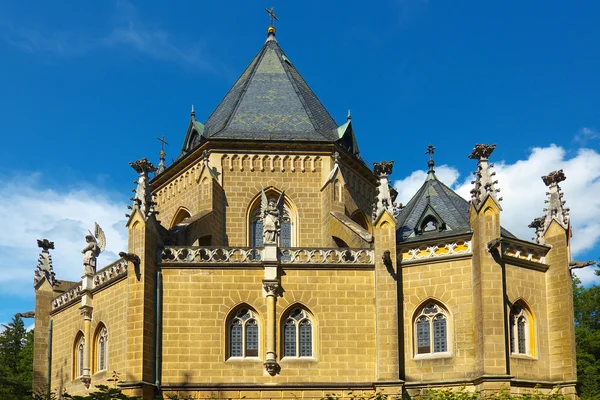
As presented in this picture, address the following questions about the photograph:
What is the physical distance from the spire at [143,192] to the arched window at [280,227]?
5.77 meters

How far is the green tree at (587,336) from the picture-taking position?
149 feet

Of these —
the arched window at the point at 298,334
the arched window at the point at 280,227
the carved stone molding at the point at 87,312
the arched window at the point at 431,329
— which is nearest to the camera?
the arched window at the point at 431,329

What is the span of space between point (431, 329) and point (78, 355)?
13.3 metres

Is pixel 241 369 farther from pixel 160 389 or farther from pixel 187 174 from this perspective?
pixel 187 174

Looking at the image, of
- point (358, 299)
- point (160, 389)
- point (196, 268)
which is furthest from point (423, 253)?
point (160, 389)

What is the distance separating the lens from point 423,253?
2967 centimetres

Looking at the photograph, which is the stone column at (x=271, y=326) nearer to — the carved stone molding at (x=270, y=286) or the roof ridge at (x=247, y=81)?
the carved stone molding at (x=270, y=286)

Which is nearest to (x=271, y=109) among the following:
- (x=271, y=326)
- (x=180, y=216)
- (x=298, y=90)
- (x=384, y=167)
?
(x=298, y=90)

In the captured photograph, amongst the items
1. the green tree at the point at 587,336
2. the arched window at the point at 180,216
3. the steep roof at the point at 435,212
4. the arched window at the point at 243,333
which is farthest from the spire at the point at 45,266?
the green tree at the point at 587,336

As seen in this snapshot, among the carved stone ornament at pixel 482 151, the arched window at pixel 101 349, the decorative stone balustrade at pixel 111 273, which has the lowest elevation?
the arched window at pixel 101 349

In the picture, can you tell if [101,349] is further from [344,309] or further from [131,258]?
[344,309]

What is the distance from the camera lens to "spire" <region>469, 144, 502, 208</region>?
2886 cm

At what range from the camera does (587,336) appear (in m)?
48.5

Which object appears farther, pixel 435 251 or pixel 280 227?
pixel 280 227
